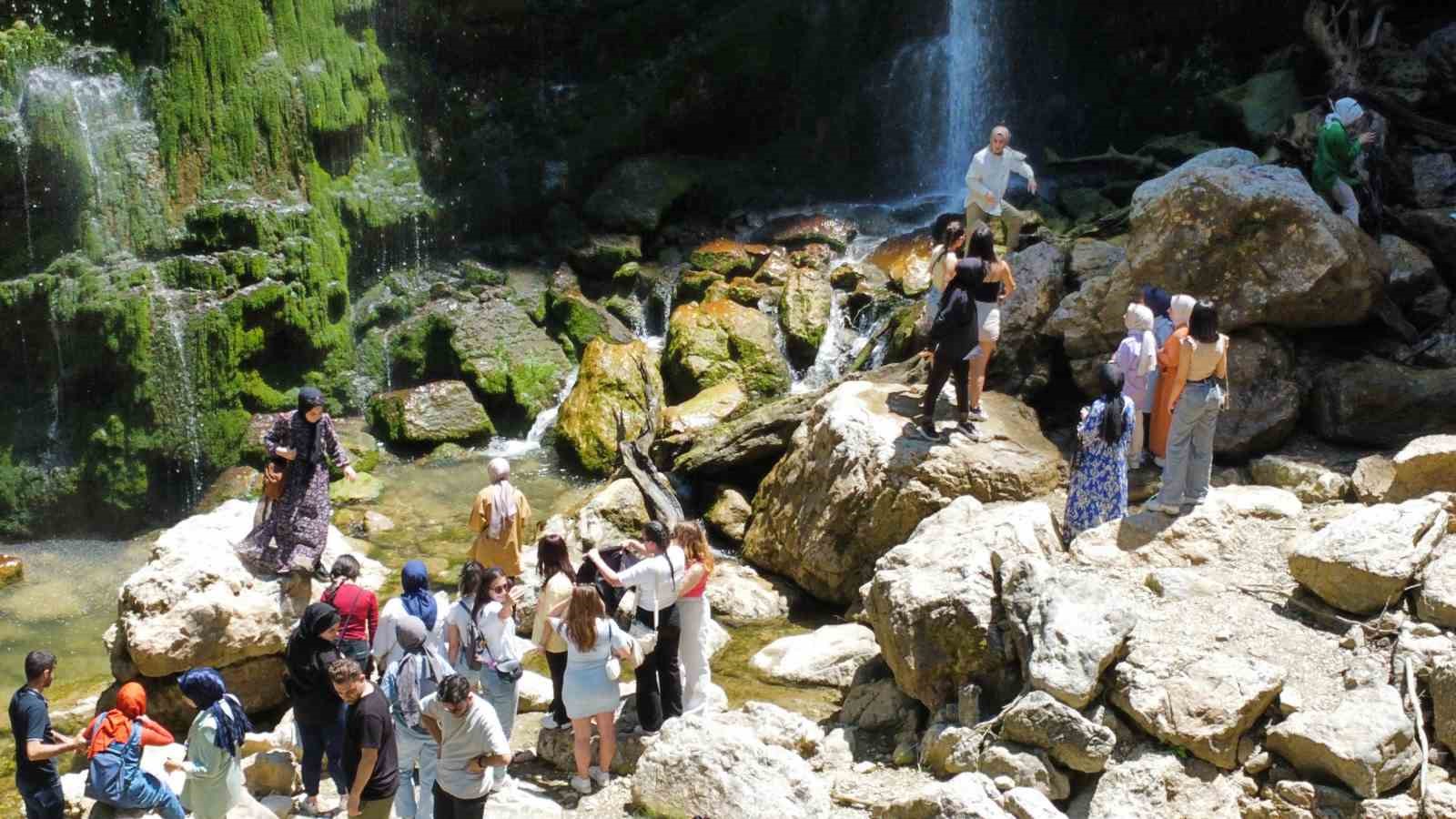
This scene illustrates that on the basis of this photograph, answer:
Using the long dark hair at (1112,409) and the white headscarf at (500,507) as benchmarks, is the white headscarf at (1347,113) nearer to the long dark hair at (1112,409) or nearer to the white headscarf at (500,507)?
the long dark hair at (1112,409)

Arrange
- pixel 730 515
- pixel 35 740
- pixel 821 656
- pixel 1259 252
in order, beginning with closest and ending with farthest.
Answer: pixel 35 740 → pixel 821 656 → pixel 1259 252 → pixel 730 515

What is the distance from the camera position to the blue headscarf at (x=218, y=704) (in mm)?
6512

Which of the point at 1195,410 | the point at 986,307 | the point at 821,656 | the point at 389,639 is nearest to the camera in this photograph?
the point at 389,639

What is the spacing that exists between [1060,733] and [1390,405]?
5570 millimetres

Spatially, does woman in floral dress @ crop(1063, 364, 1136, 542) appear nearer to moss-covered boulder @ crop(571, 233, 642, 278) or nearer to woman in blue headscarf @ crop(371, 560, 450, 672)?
woman in blue headscarf @ crop(371, 560, 450, 672)

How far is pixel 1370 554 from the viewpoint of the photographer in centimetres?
756

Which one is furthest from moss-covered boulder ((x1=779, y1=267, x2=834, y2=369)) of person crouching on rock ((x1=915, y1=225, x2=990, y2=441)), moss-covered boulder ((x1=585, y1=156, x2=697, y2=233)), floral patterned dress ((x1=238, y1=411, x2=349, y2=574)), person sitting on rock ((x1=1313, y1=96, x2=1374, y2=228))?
floral patterned dress ((x1=238, y1=411, x2=349, y2=574))

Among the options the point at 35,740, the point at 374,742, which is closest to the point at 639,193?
the point at 35,740

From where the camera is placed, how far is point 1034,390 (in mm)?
11773

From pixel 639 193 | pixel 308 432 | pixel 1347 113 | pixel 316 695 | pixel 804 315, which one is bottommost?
pixel 316 695

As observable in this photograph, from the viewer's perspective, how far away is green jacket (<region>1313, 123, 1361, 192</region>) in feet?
39.3

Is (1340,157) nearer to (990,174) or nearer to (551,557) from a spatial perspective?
(990,174)

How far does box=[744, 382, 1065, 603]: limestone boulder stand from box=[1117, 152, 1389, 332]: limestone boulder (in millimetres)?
1793

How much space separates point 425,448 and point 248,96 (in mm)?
4731
